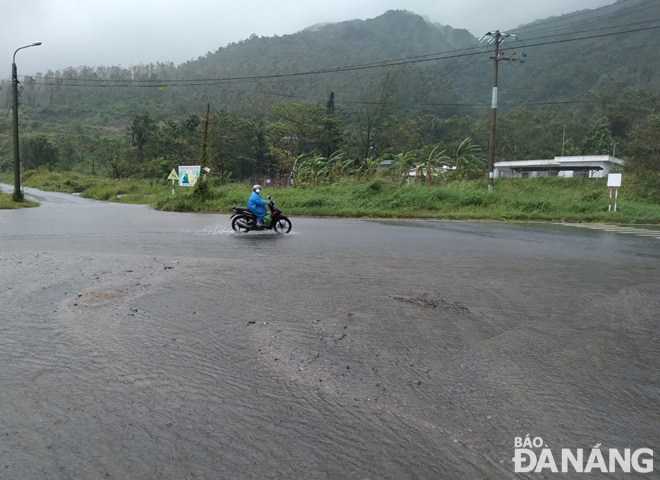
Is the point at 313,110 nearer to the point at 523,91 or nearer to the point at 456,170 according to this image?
the point at 456,170

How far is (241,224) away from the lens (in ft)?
48.2

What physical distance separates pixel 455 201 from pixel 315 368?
21.0 metres

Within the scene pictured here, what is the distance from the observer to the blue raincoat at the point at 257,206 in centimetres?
1423

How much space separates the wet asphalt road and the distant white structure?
39.6 meters

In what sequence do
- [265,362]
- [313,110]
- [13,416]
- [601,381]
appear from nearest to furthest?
1. [13,416]
2. [601,381]
3. [265,362]
4. [313,110]

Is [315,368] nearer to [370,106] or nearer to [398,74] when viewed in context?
[370,106]

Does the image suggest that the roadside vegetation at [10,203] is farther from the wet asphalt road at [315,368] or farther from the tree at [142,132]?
the tree at [142,132]

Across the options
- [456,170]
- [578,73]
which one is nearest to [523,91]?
[578,73]

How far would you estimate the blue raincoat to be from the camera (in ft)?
46.7

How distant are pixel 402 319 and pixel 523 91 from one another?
92579 millimetres

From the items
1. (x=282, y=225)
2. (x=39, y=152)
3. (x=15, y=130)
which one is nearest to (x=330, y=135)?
(x=15, y=130)

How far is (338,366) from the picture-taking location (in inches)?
163

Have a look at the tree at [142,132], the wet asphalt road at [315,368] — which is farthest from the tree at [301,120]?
the wet asphalt road at [315,368]

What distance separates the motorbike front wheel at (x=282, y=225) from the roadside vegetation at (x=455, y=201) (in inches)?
317
